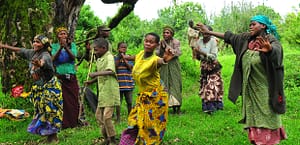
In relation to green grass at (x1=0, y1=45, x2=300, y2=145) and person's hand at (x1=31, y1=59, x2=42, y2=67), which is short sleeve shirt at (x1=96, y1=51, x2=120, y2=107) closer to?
person's hand at (x1=31, y1=59, x2=42, y2=67)

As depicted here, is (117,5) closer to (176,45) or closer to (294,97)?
(176,45)

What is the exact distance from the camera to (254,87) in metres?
5.03

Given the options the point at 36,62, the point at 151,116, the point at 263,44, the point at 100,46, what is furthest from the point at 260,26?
the point at 36,62

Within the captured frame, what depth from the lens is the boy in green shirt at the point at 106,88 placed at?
237 inches

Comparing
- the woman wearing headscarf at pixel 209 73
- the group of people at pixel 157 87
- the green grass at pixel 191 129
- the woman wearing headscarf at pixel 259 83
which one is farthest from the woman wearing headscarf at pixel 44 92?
the woman wearing headscarf at pixel 209 73

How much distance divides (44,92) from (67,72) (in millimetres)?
1197

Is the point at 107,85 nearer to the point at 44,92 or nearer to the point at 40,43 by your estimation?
the point at 44,92

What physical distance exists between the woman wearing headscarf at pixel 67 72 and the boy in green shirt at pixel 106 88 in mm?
1224

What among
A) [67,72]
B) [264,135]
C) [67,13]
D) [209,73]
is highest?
[67,13]

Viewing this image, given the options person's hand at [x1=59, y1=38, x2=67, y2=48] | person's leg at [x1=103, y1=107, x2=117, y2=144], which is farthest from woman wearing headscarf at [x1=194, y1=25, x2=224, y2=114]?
person's leg at [x1=103, y1=107, x2=117, y2=144]

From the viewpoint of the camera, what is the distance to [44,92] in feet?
21.1

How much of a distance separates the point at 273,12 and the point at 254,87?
36.4 meters

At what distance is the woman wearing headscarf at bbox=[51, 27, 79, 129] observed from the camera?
23.6 ft

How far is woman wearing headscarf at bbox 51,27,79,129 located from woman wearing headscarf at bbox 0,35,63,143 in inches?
26.7
